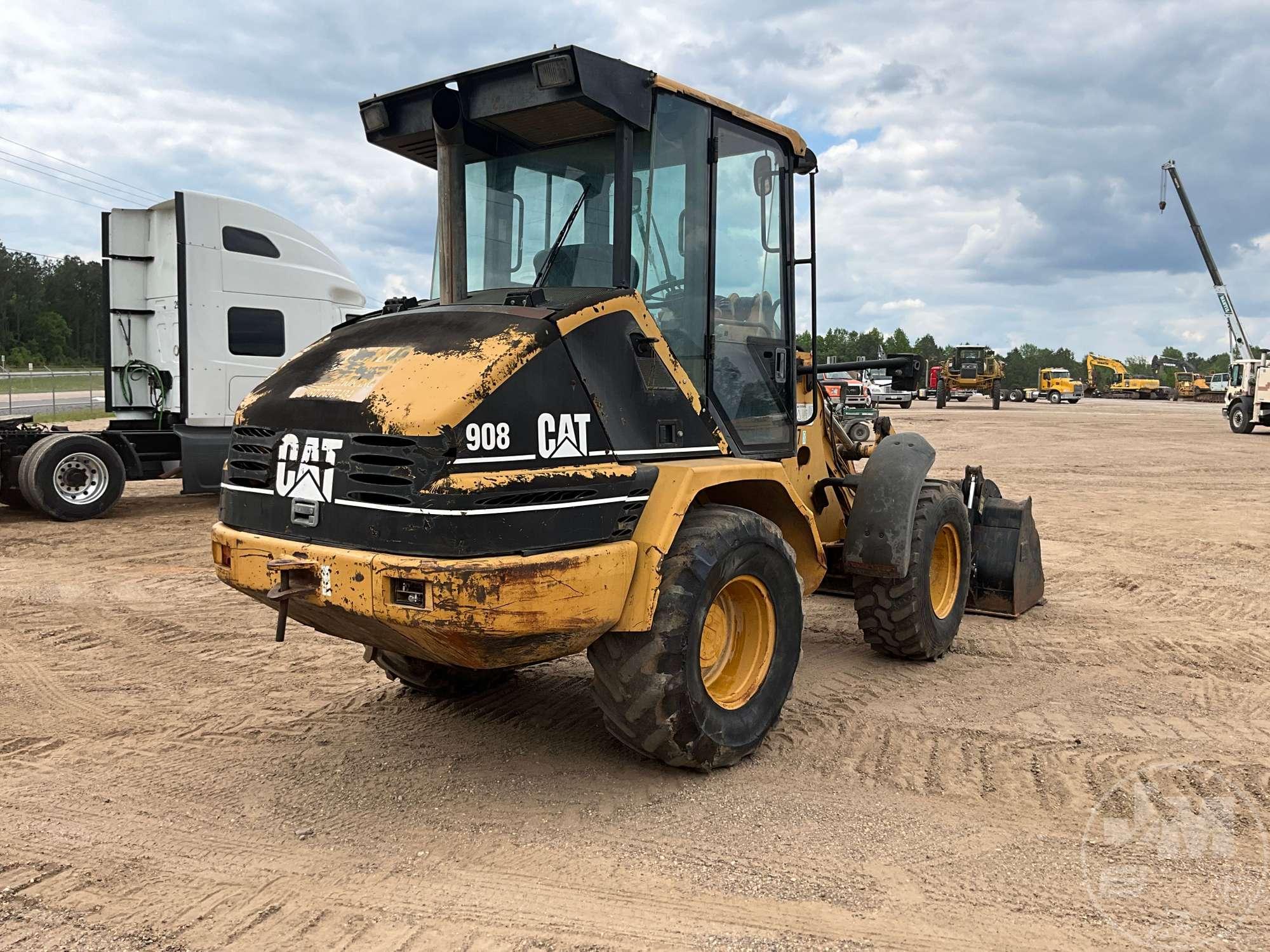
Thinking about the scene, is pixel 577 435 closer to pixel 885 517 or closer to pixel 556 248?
pixel 556 248

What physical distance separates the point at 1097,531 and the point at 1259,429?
23001 millimetres

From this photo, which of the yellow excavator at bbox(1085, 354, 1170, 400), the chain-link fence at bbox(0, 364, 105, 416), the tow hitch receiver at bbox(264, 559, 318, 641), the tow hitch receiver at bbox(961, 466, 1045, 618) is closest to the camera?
the tow hitch receiver at bbox(264, 559, 318, 641)

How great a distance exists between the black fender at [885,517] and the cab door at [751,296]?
0.52m

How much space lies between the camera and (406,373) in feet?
11.5

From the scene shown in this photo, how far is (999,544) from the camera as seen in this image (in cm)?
689

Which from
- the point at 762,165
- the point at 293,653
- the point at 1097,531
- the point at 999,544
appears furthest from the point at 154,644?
the point at 1097,531

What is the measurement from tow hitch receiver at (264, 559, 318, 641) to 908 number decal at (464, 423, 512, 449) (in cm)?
74

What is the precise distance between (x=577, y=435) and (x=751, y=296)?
1616 millimetres

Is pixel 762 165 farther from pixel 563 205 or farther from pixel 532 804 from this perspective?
pixel 532 804

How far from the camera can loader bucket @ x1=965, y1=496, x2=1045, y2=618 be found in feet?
22.4

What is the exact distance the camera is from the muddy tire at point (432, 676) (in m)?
4.88

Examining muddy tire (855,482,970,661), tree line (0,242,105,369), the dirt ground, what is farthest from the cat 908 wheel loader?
tree line (0,242,105,369)

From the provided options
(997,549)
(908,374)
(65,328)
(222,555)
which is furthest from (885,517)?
(65,328)

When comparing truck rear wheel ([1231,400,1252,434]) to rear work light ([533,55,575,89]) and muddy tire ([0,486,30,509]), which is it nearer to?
muddy tire ([0,486,30,509])
